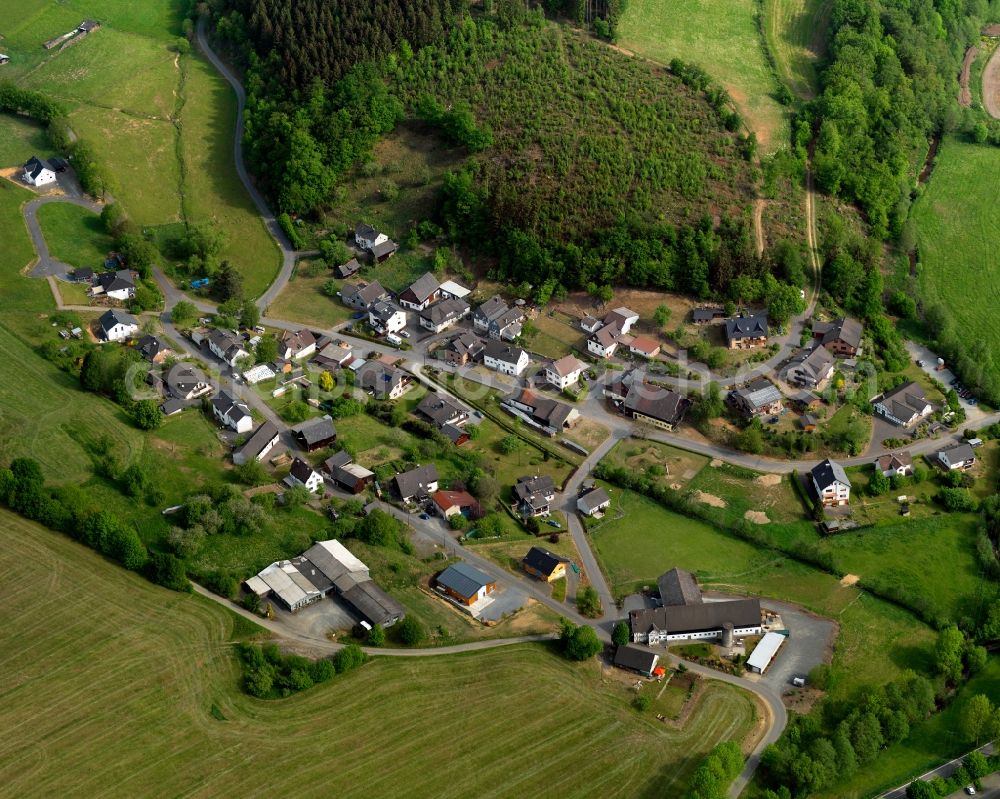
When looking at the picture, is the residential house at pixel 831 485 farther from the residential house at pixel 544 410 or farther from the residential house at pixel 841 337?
the residential house at pixel 544 410

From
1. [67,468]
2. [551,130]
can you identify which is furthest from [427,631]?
[551,130]

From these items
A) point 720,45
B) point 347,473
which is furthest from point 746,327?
point 720,45

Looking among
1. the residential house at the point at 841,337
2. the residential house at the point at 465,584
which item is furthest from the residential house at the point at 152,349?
the residential house at the point at 841,337

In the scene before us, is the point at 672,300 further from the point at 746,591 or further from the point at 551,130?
the point at 746,591

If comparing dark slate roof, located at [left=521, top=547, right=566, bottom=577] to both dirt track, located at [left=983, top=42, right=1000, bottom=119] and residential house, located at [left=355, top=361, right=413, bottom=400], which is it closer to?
residential house, located at [left=355, top=361, right=413, bottom=400]

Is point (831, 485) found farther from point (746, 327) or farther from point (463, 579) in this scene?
point (463, 579)
